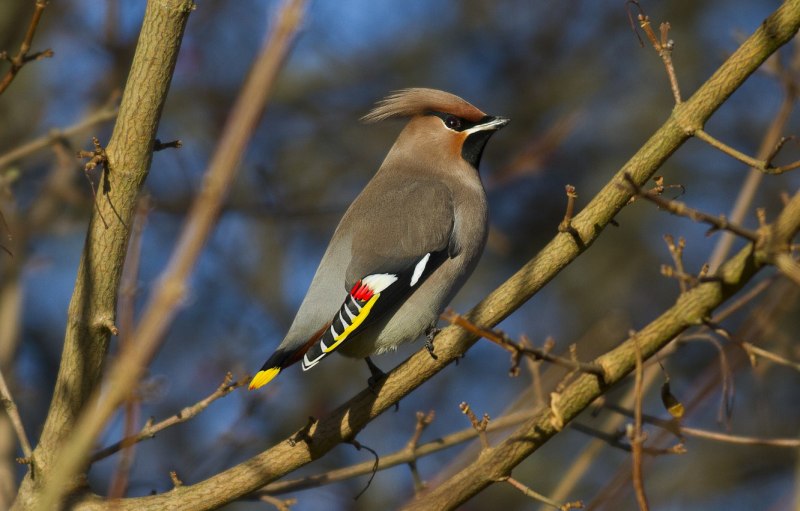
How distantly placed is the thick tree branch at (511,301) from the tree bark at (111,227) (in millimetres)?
291

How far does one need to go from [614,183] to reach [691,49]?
7.50 meters

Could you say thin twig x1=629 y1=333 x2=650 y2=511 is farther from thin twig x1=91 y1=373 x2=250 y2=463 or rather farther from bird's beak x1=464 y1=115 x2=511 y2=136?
bird's beak x1=464 y1=115 x2=511 y2=136

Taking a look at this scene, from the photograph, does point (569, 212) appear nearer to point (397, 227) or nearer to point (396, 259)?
point (396, 259)

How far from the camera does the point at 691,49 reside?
32.7 feet

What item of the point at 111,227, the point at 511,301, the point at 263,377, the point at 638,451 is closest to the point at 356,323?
the point at 263,377

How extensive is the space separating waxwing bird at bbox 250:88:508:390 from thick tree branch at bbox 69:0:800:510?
1.21 feet

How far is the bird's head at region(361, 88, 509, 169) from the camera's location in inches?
194

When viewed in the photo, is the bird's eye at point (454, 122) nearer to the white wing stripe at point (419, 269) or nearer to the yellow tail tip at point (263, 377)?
the white wing stripe at point (419, 269)

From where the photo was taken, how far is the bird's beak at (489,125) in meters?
4.83

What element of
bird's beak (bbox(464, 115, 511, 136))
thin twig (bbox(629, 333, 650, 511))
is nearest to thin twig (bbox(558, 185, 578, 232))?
thin twig (bbox(629, 333, 650, 511))

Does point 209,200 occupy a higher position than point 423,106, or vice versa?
point 423,106

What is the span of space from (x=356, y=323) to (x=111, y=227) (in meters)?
1.14

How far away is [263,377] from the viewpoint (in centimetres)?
354

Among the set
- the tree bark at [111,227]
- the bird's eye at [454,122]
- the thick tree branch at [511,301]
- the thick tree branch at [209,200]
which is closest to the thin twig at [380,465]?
the thick tree branch at [511,301]
